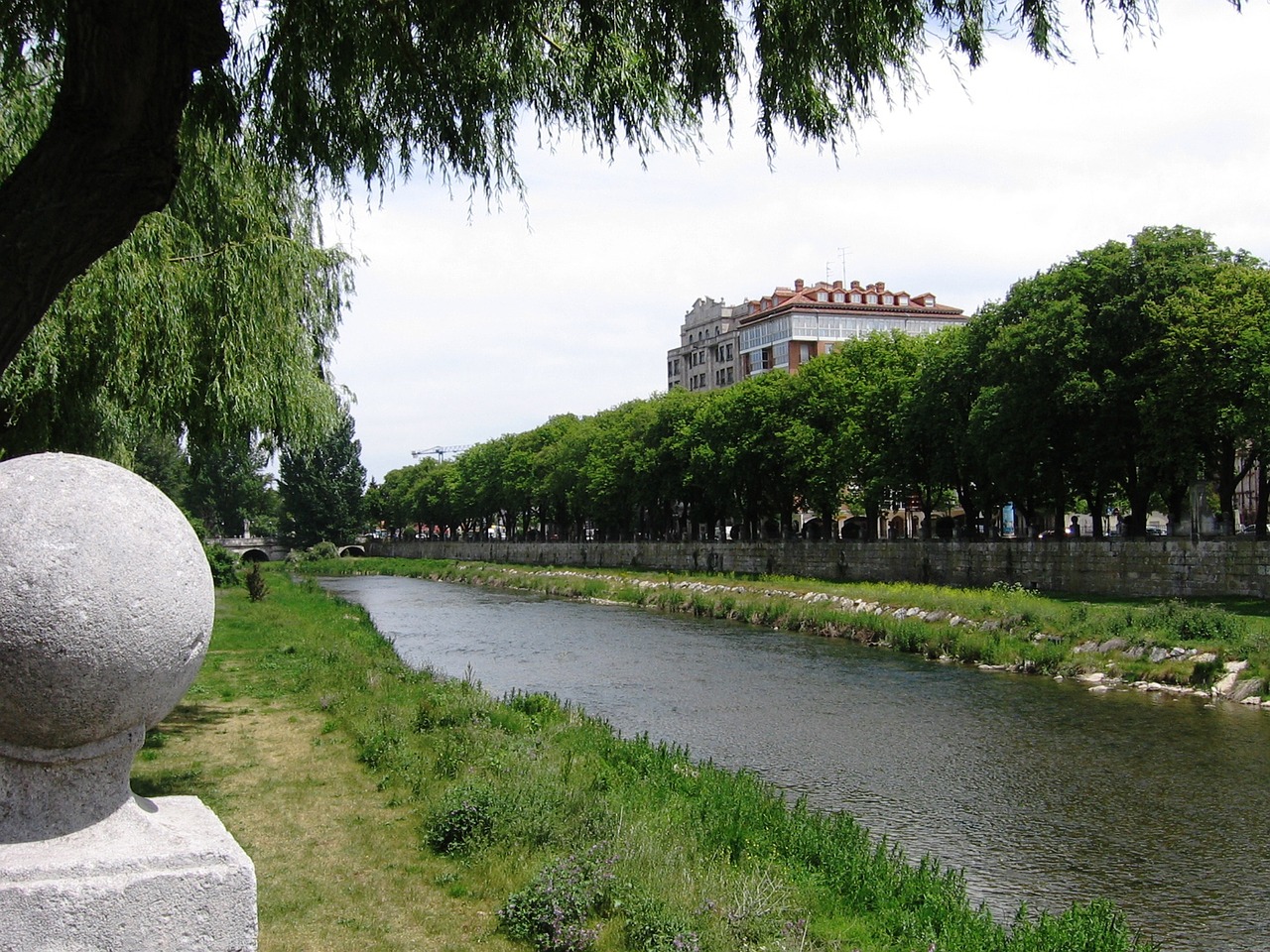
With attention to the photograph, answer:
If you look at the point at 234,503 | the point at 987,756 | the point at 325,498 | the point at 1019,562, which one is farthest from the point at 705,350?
the point at 987,756

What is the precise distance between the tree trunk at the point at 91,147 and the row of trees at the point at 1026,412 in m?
32.6

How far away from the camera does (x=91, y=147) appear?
240 inches

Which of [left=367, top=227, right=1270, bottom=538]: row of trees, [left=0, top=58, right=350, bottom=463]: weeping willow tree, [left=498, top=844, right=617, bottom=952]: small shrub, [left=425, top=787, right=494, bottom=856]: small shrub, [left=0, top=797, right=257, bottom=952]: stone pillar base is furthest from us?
[left=367, top=227, right=1270, bottom=538]: row of trees

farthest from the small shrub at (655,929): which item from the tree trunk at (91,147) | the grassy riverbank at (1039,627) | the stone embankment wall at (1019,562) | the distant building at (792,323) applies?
the distant building at (792,323)

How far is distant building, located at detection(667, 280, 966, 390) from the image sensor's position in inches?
4166

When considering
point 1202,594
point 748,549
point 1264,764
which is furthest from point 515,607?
point 1264,764

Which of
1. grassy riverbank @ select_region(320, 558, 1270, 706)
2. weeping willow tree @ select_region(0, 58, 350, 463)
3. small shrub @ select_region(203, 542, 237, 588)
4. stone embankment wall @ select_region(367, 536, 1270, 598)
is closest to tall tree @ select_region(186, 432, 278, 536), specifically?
stone embankment wall @ select_region(367, 536, 1270, 598)

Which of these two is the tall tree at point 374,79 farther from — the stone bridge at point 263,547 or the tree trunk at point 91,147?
the stone bridge at point 263,547

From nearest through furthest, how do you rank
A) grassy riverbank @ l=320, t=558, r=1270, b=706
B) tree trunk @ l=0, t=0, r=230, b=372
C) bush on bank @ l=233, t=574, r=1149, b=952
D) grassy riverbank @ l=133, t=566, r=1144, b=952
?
tree trunk @ l=0, t=0, r=230, b=372 < grassy riverbank @ l=133, t=566, r=1144, b=952 < bush on bank @ l=233, t=574, r=1149, b=952 < grassy riverbank @ l=320, t=558, r=1270, b=706

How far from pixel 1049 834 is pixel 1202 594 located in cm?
2492

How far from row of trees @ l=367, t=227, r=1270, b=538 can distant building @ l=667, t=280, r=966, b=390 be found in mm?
32234

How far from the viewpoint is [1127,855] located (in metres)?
14.0

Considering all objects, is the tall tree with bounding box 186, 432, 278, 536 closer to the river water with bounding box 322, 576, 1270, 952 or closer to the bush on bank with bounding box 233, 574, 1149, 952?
the river water with bounding box 322, 576, 1270, 952

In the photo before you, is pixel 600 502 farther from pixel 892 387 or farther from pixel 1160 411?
pixel 1160 411
